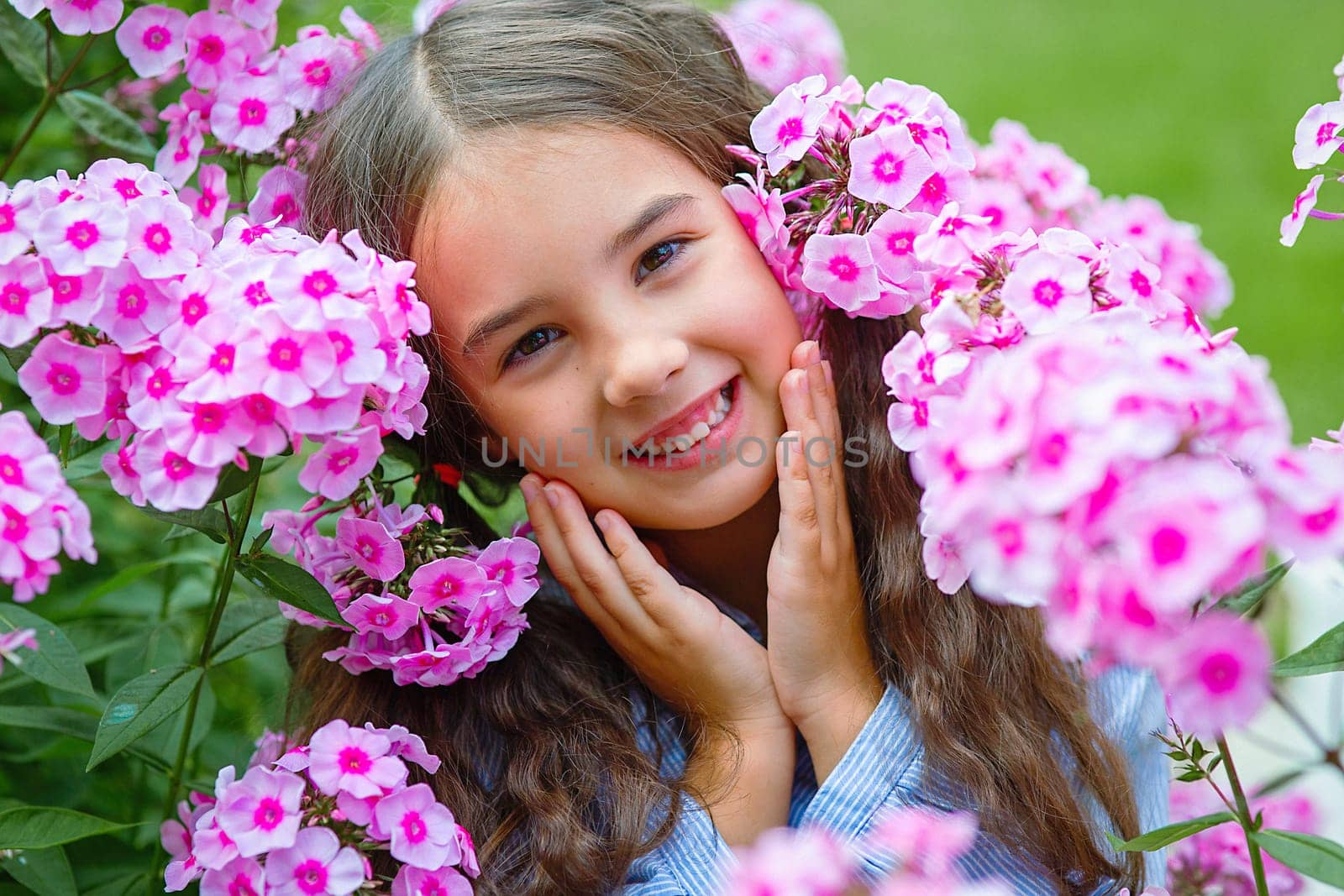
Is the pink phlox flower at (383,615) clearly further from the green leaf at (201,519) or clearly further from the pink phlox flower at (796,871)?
the pink phlox flower at (796,871)

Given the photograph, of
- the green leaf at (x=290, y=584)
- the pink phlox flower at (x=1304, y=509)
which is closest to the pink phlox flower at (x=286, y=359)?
the green leaf at (x=290, y=584)

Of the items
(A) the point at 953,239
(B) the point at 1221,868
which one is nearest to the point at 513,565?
(A) the point at 953,239

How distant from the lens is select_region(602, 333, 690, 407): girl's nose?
170 centimetres

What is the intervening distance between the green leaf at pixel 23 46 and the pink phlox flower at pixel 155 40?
0.19 metres

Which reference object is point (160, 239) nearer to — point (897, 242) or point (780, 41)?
point (897, 242)

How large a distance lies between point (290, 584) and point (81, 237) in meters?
0.45

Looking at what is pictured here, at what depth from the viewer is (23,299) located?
132cm

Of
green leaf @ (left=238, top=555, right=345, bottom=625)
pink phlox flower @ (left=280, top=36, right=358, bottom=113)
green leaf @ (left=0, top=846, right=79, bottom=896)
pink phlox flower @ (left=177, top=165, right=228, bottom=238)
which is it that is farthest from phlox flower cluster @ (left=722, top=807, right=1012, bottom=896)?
pink phlox flower @ (left=280, top=36, right=358, bottom=113)

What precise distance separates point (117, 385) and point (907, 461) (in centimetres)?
112

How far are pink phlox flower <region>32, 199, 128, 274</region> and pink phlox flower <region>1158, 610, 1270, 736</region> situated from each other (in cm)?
106

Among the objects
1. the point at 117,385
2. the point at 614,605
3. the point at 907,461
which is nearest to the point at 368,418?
the point at 117,385

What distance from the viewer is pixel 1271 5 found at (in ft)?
18.6

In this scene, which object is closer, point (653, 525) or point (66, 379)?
point (66, 379)

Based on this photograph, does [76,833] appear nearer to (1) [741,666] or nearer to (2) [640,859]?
(2) [640,859]
